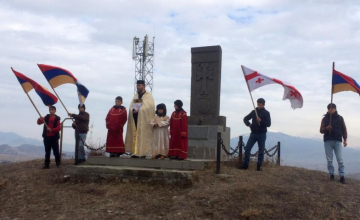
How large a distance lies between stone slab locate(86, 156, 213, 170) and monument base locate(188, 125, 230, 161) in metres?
1.46

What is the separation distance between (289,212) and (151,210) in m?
2.39

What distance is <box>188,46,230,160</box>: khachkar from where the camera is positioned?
10633mm

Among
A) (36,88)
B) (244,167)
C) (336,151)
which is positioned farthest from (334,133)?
(36,88)

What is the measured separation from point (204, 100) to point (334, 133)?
398 cm

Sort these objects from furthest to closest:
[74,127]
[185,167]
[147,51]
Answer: [147,51], [74,127], [185,167]

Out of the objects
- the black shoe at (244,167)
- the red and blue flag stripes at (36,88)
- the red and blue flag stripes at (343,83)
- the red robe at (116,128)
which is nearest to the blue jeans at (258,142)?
the black shoe at (244,167)

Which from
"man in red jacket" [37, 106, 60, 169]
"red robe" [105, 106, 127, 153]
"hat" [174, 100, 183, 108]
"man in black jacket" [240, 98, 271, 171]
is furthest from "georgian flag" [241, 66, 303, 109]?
"man in red jacket" [37, 106, 60, 169]

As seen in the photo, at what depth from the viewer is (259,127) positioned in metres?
8.97

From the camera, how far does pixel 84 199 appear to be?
25.2 ft

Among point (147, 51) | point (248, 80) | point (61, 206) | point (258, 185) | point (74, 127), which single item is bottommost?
point (61, 206)

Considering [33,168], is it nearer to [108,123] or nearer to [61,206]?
[108,123]

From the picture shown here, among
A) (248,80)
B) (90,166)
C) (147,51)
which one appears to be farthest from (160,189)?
(147,51)

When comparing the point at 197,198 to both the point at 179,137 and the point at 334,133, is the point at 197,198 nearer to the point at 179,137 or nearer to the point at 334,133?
the point at 179,137

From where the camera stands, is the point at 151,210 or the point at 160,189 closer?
the point at 151,210
